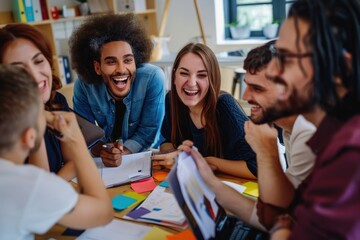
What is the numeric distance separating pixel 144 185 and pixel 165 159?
0.57 feet

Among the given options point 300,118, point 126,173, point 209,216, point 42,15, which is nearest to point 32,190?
point 209,216

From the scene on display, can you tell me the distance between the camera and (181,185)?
1.03m

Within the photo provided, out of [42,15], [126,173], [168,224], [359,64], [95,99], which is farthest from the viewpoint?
[42,15]

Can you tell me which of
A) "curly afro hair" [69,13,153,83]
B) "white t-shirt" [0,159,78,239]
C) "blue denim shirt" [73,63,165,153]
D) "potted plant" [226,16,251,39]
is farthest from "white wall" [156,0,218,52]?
"white t-shirt" [0,159,78,239]

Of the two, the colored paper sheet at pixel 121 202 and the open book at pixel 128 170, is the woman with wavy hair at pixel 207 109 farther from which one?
the colored paper sheet at pixel 121 202

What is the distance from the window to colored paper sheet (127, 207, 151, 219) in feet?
12.3

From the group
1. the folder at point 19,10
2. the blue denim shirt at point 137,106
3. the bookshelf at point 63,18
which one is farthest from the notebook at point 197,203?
the folder at point 19,10

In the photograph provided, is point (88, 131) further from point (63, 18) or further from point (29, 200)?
point (63, 18)

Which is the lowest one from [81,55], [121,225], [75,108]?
[121,225]

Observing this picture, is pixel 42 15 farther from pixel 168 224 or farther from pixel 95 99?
pixel 168 224

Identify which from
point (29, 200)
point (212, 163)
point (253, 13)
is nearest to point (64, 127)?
point (29, 200)

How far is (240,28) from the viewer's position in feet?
15.1

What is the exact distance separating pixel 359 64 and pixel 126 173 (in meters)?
1.04

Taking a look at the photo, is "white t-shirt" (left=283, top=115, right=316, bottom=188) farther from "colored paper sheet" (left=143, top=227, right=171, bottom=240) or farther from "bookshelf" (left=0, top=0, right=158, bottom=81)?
"bookshelf" (left=0, top=0, right=158, bottom=81)
